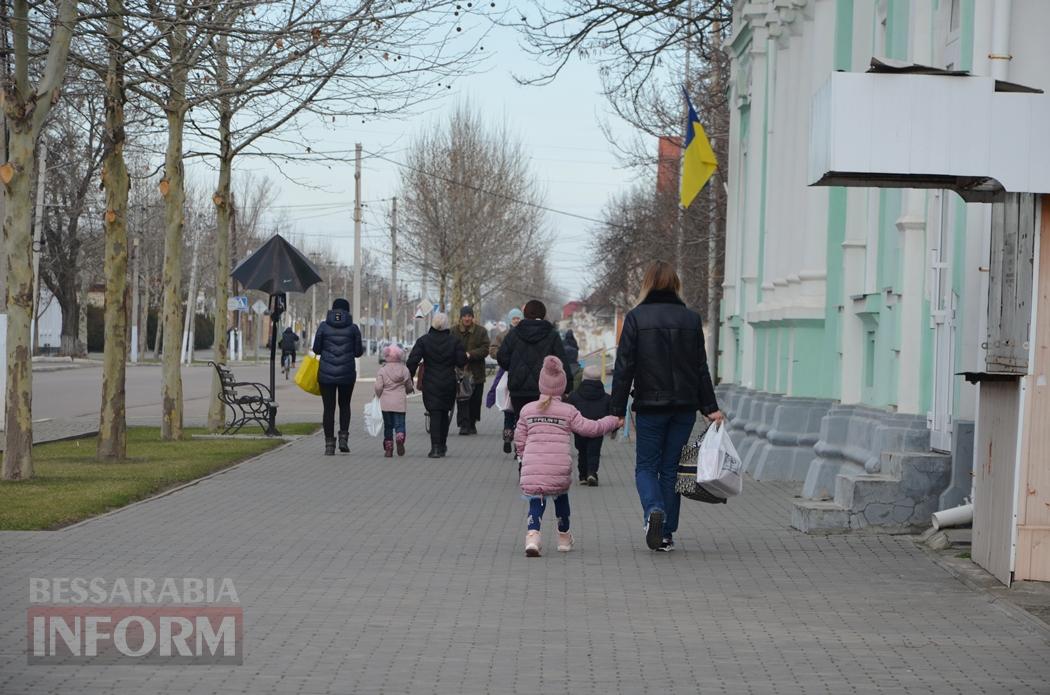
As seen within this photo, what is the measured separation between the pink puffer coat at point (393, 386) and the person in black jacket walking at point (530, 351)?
233 centimetres

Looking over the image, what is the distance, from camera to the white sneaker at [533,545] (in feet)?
35.2

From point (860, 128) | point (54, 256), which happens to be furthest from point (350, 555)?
point (54, 256)

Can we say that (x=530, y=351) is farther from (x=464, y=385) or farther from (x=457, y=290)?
(x=457, y=290)

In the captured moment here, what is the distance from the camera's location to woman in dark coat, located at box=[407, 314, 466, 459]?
67.2ft

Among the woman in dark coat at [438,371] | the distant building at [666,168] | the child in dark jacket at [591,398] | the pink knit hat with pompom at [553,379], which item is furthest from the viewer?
the distant building at [666,168]

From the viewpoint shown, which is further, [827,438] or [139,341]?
[139,341]

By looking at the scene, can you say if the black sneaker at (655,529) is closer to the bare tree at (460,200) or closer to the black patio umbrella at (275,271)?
the black patio umbrella at (275,271)

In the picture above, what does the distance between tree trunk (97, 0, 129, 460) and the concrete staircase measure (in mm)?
8357

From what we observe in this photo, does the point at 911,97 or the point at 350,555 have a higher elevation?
the point at 911,97

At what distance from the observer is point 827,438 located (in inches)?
596

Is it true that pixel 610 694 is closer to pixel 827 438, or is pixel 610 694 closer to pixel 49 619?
pixel 49 619

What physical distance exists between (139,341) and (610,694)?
8530cm

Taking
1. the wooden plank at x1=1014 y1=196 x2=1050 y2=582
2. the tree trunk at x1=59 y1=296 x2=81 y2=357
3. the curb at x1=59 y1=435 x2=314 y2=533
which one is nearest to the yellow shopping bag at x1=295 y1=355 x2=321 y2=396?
the curb at x1=59 y1=435 x2=314 y2=533

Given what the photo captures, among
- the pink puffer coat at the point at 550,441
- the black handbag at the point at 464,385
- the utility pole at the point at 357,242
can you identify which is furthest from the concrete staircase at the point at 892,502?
the utility pole at the point at 357,242
